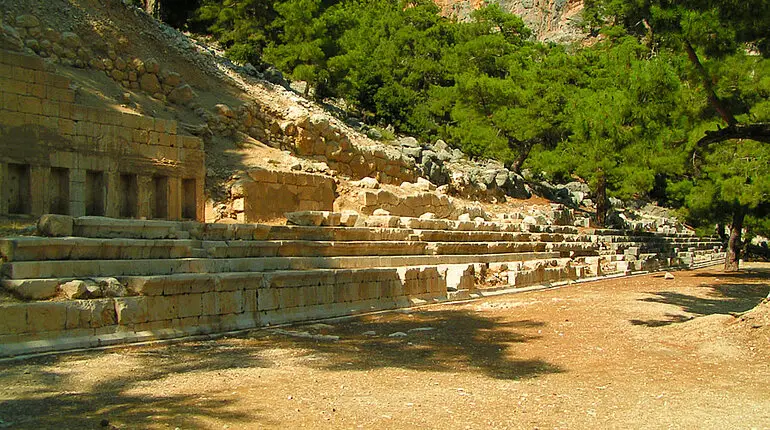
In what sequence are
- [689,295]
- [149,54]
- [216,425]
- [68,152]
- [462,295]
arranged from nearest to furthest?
[216,425], [68,152], [462,295], [689,295], [149,54]

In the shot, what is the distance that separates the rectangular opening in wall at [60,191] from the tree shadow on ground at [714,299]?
9.19m

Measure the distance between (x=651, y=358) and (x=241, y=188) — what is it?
34.7ft

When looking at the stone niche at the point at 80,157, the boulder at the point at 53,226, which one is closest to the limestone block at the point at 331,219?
the stone niche at the point at 80,157

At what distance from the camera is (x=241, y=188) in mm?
16391

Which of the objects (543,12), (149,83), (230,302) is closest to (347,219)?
(230,302)

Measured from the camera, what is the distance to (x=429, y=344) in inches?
341

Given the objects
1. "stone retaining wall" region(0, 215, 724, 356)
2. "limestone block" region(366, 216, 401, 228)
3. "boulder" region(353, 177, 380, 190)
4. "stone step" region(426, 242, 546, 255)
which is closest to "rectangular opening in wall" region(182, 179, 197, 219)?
"stone retaining wall" region(0, 215, 724, 356)

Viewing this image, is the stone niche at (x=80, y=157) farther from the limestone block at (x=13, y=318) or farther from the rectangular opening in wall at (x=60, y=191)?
the limestone block at (x=13, y=318)

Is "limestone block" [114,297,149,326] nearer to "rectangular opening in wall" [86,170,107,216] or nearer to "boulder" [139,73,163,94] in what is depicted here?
"rectangular opening in wall" [86,170,107,216]

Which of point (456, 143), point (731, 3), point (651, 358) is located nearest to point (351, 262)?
point (651, 358)

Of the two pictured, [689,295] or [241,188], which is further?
[241,188]

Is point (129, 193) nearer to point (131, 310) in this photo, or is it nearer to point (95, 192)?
point (95, 192)

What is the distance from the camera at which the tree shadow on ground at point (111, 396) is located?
4.87m

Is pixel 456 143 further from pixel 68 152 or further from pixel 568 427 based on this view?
pixel 568 427
